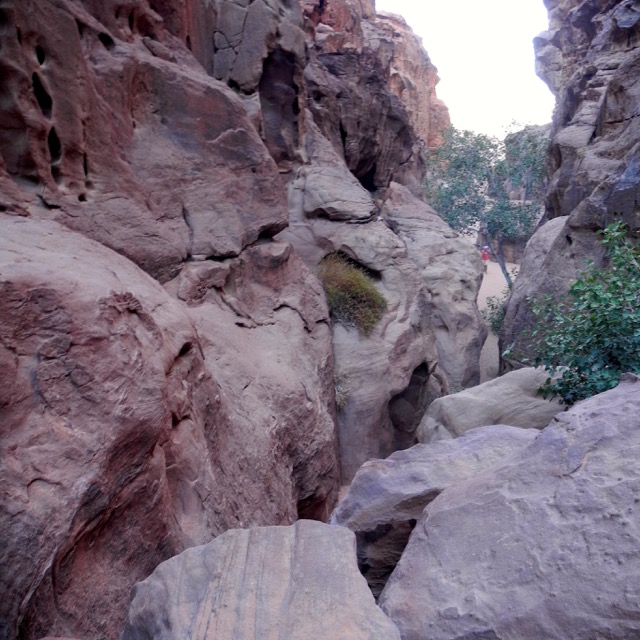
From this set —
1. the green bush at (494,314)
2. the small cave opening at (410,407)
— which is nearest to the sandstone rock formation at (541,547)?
the small cave opening at (410,407)

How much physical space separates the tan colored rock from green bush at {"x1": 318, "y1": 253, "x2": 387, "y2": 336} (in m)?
2.65

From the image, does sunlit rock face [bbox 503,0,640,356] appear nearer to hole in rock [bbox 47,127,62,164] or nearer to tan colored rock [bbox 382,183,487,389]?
tan colored rock [bbox 382,183,487,389]

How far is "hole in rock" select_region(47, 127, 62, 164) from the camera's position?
489cm

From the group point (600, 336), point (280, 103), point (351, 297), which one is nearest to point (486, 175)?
point (280, 103)

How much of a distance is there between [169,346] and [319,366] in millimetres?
3610

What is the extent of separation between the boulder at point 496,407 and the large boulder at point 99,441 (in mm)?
2756

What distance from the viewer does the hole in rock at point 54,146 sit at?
193 inches

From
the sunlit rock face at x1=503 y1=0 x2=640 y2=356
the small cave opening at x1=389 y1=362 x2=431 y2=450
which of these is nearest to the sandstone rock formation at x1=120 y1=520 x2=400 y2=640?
the small cave opening at x1=389 y1=362 x2=431 y2=450

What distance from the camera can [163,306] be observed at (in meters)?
4.22

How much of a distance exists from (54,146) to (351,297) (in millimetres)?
5565

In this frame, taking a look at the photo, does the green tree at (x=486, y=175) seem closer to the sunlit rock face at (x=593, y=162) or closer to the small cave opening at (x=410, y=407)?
the sunlit rock face at (x=593, y=162)

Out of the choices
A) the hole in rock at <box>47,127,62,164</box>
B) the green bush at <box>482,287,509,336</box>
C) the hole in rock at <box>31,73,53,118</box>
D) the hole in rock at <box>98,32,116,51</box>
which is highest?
the hole in rock at <box>98,32,116,51</box>

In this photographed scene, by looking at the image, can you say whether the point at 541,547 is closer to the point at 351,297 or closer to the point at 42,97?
the point at 42,97

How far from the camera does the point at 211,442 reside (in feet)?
13.9
